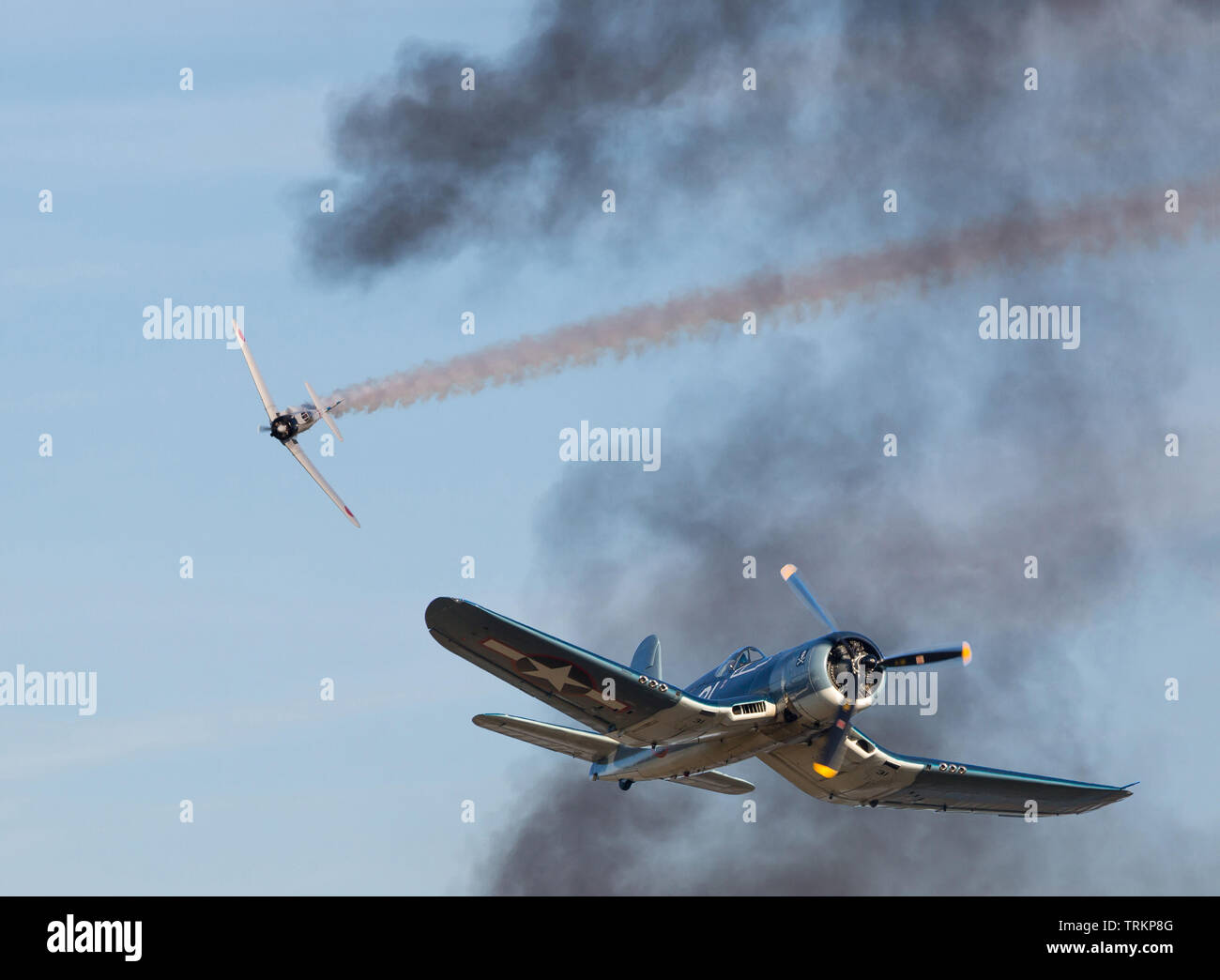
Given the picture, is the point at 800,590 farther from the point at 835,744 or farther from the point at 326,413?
the point at 326,413

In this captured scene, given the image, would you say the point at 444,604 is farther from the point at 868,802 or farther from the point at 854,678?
the point at 868,802

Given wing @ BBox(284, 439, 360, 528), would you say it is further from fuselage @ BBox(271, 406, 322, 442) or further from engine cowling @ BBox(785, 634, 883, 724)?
engine cowling @ BBox(785, 634, 883, 724)

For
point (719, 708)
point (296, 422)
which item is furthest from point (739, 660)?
point (296, 422)

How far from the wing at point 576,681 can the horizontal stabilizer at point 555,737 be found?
195cm

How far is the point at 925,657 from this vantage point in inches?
1783

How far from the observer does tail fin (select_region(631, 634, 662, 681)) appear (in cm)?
5494

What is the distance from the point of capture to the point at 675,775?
48750 millimetres

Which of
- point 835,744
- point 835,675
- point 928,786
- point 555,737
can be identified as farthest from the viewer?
point 928,786

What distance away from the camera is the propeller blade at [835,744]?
4491 cm

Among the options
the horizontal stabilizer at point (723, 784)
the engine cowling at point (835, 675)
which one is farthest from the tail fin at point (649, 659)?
the engine cowling at point (835, 675)

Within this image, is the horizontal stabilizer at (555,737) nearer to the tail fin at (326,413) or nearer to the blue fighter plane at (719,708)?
the blue fighter plane at (719,708)

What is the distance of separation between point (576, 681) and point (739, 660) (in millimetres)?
5533
